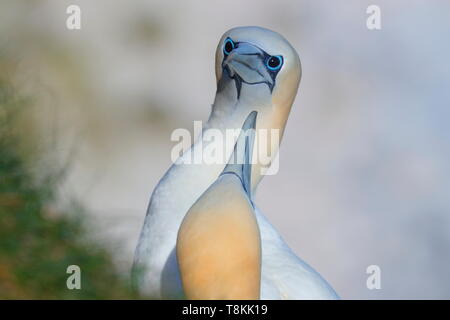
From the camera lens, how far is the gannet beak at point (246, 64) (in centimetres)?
511

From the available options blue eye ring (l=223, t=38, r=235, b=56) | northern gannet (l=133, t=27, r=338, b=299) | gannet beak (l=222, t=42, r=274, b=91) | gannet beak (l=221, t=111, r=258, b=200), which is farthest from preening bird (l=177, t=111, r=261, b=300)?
blue eye ring (l=223, t=38, r=235, b=56)

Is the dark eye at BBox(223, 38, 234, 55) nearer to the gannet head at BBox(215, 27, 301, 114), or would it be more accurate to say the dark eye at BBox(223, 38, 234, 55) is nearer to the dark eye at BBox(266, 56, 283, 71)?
the gannet head at BBox(215, 27, 301, 114)

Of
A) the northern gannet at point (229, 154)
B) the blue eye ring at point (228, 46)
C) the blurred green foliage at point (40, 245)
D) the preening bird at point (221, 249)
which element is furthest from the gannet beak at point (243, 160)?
the blue eye ring at point (228, 46)

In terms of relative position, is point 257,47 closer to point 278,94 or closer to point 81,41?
point 278,94

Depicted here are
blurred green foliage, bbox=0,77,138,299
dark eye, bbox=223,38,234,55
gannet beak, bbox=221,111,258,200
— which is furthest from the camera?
dark eye, bbox=223,38,234,55

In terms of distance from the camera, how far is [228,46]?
17.4 feet

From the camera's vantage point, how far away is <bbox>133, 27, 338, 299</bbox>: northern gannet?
455cm

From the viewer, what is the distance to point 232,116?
17.2 feet

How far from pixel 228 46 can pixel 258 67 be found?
24cm

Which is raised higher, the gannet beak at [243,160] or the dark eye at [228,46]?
the dark eye at [228,46]
